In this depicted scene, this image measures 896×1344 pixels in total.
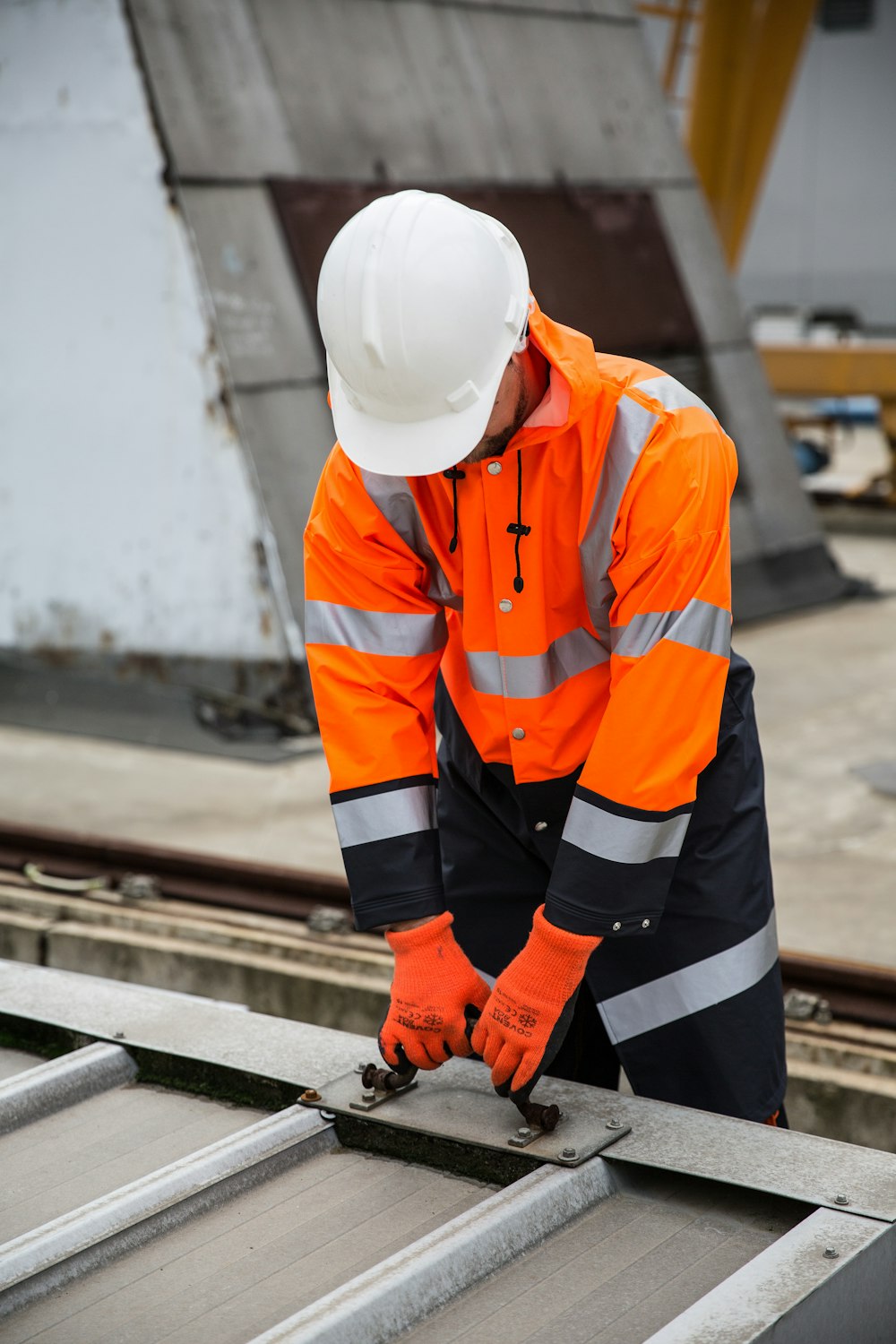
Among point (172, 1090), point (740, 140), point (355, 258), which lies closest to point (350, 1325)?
point (172, 1090)

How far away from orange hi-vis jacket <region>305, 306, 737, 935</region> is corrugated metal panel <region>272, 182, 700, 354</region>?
4682 millimetres

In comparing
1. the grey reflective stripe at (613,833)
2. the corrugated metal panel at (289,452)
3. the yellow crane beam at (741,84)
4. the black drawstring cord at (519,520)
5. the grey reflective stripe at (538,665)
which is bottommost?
the grey reflective stripe at (613,833)

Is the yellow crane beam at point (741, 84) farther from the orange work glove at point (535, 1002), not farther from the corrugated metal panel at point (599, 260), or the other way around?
the orange work glove at point (535, 1002)

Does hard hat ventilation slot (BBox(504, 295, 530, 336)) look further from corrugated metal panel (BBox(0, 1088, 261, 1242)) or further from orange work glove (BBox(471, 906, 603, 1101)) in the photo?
corrugated metal panel (BBox(0, 1088, 261, 1242))

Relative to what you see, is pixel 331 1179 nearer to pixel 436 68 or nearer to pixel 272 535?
pixel 272 535

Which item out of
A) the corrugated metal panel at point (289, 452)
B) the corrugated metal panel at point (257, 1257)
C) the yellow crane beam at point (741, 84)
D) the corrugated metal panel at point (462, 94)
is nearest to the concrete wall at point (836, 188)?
the yellow crane beam at point (741, 84)

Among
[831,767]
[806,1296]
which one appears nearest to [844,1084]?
[806,1296]

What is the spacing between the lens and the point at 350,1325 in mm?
1709

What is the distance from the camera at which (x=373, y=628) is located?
7.72 feet

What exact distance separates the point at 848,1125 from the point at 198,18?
16.9 ft

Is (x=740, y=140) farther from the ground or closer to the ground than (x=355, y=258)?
farther from the ground

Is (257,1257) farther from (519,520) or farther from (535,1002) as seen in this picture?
(519,520)

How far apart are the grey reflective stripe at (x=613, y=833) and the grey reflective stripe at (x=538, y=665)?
23cm

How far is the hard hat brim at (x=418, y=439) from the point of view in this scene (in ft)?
6.94
